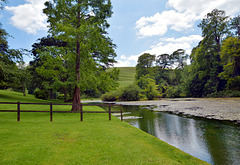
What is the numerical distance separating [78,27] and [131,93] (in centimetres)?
4418

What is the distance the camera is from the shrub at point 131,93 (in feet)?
198

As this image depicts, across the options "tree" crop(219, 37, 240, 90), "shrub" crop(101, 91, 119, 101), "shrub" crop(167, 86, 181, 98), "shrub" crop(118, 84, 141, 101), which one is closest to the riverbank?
"tree" crop(219, 37, 240, 90)

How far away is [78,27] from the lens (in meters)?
18.6

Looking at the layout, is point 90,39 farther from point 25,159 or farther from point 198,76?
point 198,76

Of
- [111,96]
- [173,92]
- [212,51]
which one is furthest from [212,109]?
[111,96]

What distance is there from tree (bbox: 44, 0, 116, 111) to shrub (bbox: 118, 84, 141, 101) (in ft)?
137

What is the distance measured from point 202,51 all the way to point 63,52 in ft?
167

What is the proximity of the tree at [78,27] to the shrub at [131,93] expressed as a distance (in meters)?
41.6

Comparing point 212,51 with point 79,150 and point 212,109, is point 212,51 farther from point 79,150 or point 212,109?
point 79,150

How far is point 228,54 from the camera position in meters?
43.8

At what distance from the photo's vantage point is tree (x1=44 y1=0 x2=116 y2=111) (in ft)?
55.8

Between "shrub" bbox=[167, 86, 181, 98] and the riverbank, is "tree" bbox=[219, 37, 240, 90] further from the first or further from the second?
"shrub" bbox=[167, 86, 181, 98]

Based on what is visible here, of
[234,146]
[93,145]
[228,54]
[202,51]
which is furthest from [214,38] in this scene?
[93,145]

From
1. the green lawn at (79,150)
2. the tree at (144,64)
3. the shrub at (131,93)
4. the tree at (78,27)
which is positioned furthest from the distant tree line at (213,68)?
the green lawn at (79,150)
